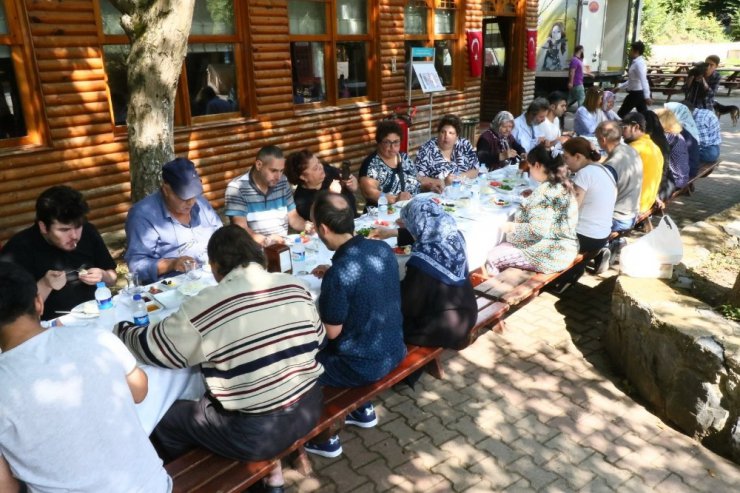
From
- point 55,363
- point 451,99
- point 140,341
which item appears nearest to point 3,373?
point 55,363

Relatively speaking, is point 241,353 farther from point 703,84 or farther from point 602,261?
point 703,84

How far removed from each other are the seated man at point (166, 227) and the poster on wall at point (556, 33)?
13939mm

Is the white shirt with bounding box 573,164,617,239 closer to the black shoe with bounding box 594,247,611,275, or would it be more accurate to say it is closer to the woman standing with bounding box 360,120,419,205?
the black shoe with bounding box 594,247,611,275

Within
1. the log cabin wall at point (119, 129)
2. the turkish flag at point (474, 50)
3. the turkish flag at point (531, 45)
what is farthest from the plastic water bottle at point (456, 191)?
the turkish flag at point (531, 45)

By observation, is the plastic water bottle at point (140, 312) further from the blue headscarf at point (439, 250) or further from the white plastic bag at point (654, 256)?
the white plastic bag at point (654, 256)

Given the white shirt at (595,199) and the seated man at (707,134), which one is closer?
the white shirt at (595,199)

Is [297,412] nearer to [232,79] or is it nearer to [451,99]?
[232,79]

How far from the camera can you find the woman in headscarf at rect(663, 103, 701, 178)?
7.54 m

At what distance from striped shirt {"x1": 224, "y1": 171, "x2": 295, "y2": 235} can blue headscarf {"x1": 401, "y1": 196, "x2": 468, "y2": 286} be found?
5.44 ft

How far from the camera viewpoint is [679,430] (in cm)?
346

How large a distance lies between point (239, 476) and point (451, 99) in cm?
956

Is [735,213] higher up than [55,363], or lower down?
lower down

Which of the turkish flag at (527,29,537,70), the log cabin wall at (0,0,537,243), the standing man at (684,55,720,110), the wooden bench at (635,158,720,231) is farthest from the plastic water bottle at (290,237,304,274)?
the turkish flag at (527,29,537,70)

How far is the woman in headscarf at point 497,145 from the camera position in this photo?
23.4ft
